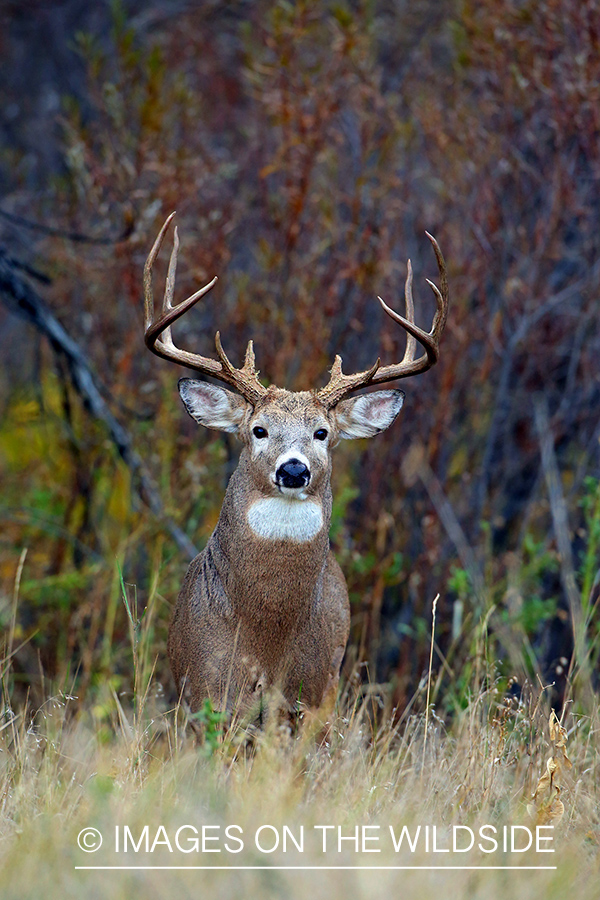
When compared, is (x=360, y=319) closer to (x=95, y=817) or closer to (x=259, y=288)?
(x=259, y=288)

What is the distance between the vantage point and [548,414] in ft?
22.7

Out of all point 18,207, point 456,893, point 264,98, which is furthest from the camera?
point 18,207

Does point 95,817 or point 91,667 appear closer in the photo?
point 95,817

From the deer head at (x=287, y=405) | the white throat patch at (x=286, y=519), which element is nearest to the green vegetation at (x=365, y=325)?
the deer head at (x=287, y=405)

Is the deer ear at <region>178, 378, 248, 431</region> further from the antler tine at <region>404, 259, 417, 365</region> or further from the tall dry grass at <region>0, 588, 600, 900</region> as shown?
the tall dry grass at <region>0, 588, 600, 900</region>

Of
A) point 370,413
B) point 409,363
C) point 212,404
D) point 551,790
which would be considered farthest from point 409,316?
point 551,790

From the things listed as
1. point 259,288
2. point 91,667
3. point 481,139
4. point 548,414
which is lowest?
point 91,667

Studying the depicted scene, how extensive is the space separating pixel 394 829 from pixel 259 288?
4.13m

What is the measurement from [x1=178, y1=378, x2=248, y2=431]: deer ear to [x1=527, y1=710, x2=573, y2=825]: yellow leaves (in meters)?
1.67

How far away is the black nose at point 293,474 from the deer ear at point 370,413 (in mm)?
592

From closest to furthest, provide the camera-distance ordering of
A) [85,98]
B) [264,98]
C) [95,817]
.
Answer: [95,817]
[264,98]
[85,98]

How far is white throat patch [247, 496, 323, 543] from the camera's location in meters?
4.25

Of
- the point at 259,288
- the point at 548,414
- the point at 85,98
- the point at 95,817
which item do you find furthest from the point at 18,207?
the point at 95,817

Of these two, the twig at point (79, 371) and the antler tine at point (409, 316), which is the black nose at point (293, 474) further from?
the twig at point (79, 371)
